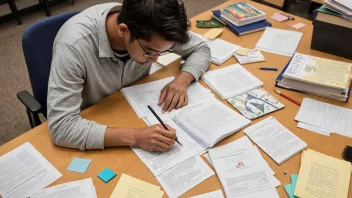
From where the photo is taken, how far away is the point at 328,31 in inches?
63.8

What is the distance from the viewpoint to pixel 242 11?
185 centimetres

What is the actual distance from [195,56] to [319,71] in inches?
22.9

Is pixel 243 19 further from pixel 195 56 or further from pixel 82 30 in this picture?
pixel 82 30

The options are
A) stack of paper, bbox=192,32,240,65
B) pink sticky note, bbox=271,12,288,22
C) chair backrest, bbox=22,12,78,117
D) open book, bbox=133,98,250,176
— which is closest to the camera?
open book, bbox=133,98,250,176

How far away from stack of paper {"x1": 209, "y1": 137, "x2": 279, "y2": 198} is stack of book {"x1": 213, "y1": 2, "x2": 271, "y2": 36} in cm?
86

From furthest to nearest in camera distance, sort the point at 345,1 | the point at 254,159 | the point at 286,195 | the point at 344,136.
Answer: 1. the point at 345,1
2. the point at 344,136
3. the point at 254,159
4. the point at 286,195

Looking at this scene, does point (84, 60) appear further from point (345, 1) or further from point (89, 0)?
point (89, 0)

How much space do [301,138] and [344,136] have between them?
0.18 meters

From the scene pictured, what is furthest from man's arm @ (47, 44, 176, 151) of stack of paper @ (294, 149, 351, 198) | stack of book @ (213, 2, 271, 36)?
stack of book @ (213, 2, 271, 36)

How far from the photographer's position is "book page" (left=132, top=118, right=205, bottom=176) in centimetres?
107

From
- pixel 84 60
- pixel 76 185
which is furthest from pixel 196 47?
pixel 76 185

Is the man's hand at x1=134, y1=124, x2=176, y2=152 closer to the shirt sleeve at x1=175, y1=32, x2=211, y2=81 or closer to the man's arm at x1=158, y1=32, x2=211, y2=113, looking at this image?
the man's arm at x1=158, y1=32, x2=211, y2=113

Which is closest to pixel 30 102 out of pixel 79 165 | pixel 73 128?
pixel 73 128

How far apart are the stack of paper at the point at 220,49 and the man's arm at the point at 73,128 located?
0.61 metres
